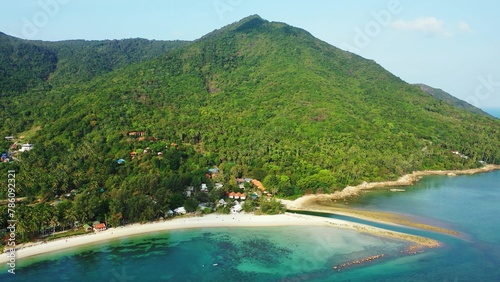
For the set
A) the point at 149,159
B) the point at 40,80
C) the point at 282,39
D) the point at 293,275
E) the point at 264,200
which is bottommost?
the point at 293,275

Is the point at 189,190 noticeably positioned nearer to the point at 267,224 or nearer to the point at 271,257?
the point at 267,224

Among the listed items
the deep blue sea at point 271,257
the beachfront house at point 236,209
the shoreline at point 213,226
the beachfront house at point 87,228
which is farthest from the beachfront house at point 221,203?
the beachfront house at point 87,228

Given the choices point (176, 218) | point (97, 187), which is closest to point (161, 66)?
point (97, 187)

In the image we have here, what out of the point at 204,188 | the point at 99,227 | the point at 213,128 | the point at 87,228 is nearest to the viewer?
the point at 87,228

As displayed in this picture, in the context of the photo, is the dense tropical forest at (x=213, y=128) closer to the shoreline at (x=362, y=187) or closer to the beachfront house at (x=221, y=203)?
the beachfront house at (x=221, y=203)

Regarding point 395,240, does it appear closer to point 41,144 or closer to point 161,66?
point 41,144

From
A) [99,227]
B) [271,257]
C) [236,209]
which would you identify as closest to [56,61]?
[99,227]
